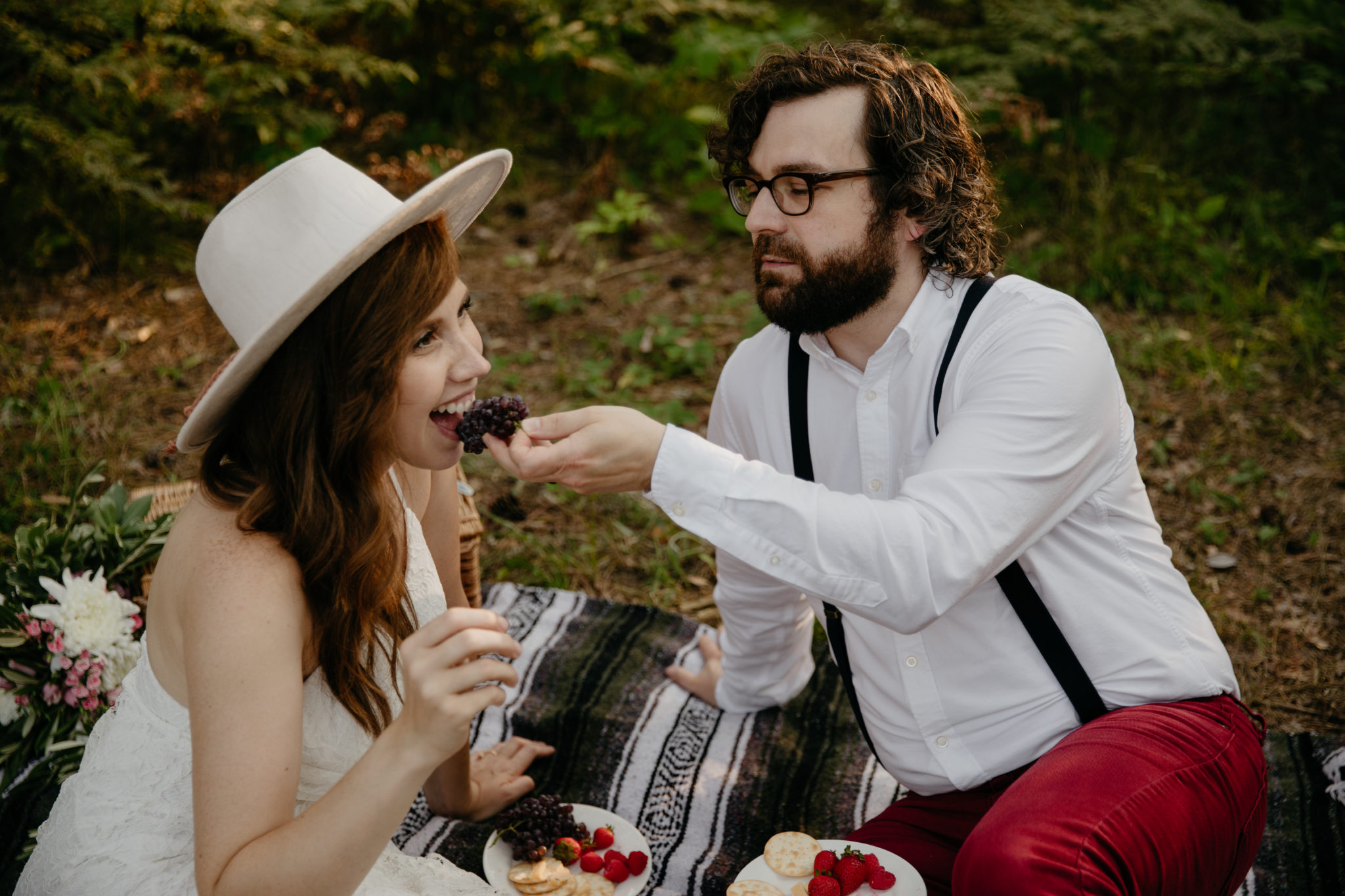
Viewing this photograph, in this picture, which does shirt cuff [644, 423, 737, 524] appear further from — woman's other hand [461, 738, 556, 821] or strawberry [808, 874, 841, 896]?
woman's other hand [461, 738, 556, 821]

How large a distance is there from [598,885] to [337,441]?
1314mm

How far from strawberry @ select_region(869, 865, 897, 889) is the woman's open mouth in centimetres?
136

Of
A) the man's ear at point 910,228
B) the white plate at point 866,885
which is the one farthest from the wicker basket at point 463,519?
the man's ear at point 910,228

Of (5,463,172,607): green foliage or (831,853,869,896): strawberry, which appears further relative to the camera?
(5,463,172,607): green foliage

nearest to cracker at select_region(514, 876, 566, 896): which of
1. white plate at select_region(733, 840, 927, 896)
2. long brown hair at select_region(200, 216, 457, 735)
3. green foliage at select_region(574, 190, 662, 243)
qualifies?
white plate at select_region(733, 840, 927, 896)

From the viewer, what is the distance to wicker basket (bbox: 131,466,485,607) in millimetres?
3428

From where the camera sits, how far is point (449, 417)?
7.68 feet

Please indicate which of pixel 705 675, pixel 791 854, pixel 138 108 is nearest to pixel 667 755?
pixel 705 675

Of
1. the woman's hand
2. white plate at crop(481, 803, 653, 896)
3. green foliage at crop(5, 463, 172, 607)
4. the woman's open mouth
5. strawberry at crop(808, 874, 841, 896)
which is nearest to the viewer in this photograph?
the woman's hand

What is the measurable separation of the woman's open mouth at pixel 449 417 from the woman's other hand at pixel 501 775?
1258 mm

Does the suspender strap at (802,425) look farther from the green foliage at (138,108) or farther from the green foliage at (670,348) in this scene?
the green foliage at (138,108)

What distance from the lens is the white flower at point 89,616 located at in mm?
2908

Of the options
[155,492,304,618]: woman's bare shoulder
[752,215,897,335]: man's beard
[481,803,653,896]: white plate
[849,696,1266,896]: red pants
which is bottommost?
[481,803,653,896]: white plate

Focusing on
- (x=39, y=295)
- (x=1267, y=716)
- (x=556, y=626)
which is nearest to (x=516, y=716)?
(x=556, y=626)
